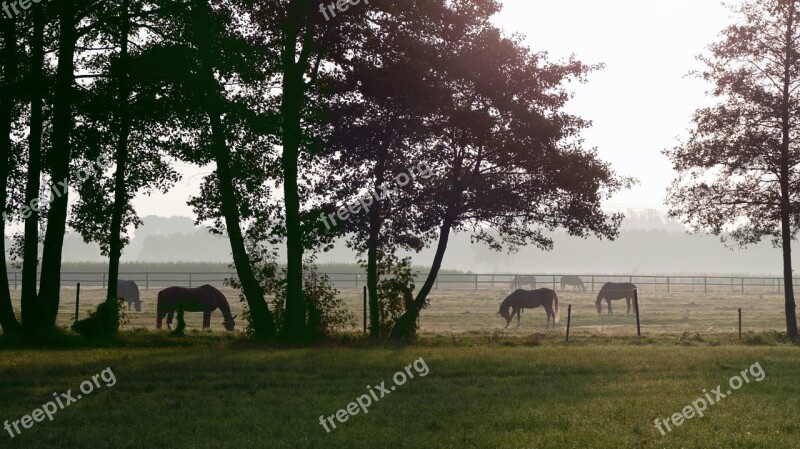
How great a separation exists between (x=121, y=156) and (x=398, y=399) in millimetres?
12617

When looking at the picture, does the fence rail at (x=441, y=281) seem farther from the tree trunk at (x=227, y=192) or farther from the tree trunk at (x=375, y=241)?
the tree trunk at (x=227, y=192)

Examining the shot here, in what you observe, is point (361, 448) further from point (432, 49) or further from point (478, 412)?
point (432, 49)

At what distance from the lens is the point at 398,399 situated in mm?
11891

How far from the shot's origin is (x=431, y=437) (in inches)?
372

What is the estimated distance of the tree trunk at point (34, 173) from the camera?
64.7 feet

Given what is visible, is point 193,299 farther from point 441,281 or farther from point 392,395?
point 441,281

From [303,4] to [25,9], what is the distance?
6589 mm

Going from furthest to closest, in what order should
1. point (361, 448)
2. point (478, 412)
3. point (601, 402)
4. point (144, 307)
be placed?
point (144, 307) < point (601, 402) < point (478, 412) < point (361, 448)

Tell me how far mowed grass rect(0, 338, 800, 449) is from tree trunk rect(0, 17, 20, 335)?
3.85 metres

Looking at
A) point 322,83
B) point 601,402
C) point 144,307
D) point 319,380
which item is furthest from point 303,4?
point 144,307

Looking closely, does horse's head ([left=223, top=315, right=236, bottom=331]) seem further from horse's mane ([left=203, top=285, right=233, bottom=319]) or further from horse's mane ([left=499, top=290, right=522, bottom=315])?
horse's mane ([left=499, top=290, right=522, bottom=315])

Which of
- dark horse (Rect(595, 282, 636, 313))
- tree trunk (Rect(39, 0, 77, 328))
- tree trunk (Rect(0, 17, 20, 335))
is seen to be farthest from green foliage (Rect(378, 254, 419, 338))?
dark horse (Rect(595, 282, 636, 313))

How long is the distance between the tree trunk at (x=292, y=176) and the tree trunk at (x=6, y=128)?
6469 mm

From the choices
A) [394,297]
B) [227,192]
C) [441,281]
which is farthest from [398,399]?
[441,281]
